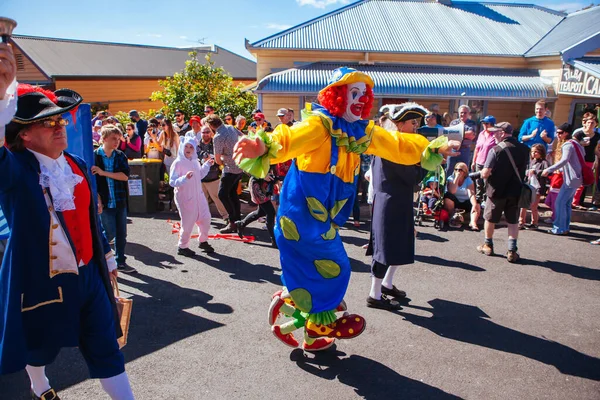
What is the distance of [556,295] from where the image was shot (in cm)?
505

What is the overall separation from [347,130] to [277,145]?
2.10ft

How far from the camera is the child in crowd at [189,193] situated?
233 inches

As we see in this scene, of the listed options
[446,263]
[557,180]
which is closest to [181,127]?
[446,263]

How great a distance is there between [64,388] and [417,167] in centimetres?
346

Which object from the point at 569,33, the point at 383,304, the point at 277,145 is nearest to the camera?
the point at 277,145

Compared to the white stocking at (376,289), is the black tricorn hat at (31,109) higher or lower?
higher

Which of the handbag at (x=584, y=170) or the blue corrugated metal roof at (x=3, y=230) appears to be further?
the handbag at (x=584, y=170)

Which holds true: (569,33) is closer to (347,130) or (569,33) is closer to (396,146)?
(396,146)

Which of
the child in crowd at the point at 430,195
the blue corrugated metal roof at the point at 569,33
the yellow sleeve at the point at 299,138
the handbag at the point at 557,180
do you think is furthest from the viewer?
the blue corrugated metal roof at the point at 569,33

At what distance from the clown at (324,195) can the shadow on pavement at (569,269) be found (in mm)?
3538

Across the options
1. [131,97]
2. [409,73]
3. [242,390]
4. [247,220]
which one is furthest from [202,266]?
[131,97]

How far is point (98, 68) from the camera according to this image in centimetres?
2639

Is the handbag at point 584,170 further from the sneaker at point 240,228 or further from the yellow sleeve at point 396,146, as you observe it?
the sneaker at point 240,228

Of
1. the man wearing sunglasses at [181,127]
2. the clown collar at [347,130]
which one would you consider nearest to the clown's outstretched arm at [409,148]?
the clown collar at [347,130]
